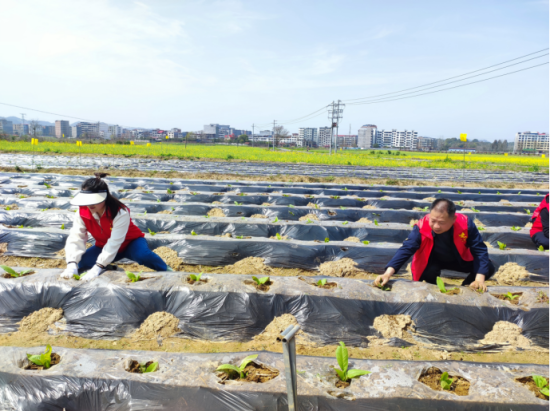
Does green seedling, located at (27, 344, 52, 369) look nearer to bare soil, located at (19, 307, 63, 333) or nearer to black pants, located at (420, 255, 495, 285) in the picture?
bare soil, located at (19, 307, 63, 333)

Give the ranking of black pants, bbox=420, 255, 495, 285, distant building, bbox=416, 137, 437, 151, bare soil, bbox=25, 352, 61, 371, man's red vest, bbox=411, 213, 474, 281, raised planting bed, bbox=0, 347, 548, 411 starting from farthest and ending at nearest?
distant building, bbox=416, 137, 437, 151 < black pants, bbox=420, 255, 495, 285 < man's red vest, bbox=411, 213, 474, 281 < bare soil, bbox=25, 352, 61, 371 < raised planting bed, bbox=0, 347, 548, 411

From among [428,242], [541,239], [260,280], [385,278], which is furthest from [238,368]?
[541,239]

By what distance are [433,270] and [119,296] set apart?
3.13 m

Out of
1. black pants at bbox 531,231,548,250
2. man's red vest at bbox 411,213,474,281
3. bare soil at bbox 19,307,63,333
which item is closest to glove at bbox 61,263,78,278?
bare soil at bbox 19,307,63,333

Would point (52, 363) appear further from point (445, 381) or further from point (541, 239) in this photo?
point (541, 239)

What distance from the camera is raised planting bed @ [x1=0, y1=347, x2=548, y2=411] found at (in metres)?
1.92

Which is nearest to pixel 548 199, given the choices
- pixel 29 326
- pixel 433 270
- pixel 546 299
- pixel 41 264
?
pixel 546 299

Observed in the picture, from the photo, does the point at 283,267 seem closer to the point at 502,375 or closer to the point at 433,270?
the point at 433,270

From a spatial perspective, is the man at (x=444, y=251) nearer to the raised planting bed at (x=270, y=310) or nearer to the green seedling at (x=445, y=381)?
the raised planting bed at (x=270, y=310)

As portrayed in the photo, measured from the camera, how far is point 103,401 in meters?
1.98

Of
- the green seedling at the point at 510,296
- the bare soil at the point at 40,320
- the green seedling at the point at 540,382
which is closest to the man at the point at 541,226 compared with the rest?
the green seedling at the point at 510,296

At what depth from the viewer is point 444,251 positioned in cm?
341

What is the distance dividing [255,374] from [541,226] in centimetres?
493

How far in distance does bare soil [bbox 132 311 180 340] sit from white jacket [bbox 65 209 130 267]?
2.50 ft
